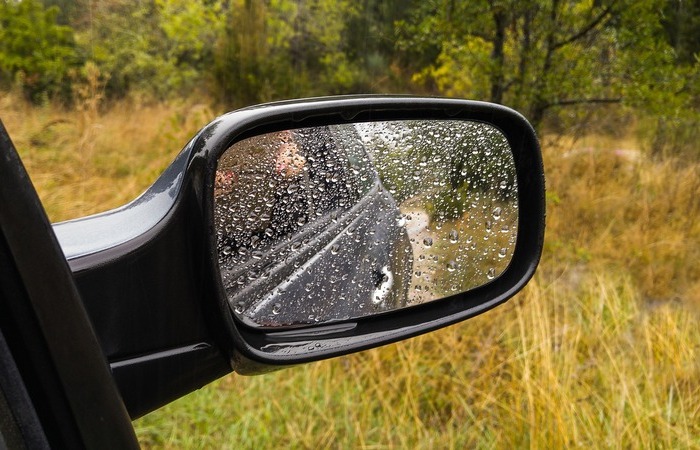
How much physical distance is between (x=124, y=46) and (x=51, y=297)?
32.6ft

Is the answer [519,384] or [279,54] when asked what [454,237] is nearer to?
[519,384]

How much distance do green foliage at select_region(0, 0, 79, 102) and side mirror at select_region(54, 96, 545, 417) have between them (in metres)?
7.43

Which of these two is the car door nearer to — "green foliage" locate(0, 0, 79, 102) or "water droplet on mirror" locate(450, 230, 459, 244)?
"water droplet on mirror" locate(450, 230, 459, 244)

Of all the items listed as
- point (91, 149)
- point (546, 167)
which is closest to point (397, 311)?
point (546, 167)

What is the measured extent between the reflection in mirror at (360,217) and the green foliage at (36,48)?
7411mm

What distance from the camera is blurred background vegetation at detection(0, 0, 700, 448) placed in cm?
200

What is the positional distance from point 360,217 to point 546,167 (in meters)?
3.98

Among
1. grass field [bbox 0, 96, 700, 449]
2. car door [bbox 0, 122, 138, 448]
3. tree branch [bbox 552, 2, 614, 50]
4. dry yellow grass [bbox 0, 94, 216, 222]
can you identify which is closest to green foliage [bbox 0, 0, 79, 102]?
dry yellow grass [bbox 0, 94, 216, 222]

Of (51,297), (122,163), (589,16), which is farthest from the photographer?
(122,163)

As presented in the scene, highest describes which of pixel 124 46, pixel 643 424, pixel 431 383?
pixel 124 46

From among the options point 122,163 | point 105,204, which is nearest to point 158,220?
point 105,204

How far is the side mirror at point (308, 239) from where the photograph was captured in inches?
19.6

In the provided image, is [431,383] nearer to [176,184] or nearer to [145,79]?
[176,184]

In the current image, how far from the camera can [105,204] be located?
412cm
